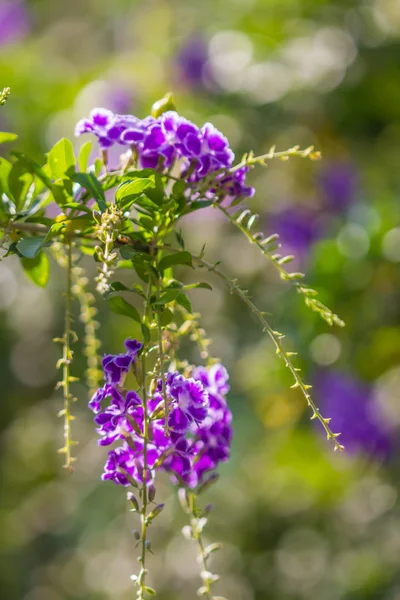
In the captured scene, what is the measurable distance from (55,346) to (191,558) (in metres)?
0.85

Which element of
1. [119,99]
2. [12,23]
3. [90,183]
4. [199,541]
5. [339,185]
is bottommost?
[199,541]

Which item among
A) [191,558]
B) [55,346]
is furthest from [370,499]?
[55,346]

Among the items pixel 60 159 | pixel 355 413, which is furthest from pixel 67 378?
pixel 355 413

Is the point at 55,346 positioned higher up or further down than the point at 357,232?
higher up

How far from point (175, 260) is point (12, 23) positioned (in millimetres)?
2549

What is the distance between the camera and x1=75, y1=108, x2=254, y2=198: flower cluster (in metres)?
0.66

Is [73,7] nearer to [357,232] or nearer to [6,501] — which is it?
[6,501]

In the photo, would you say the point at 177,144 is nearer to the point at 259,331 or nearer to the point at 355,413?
the point at 355,413

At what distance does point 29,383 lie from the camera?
2.82 metres

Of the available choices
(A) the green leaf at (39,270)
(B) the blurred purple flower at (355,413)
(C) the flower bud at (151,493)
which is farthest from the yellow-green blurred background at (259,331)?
(C) the flower bud at (151,493)

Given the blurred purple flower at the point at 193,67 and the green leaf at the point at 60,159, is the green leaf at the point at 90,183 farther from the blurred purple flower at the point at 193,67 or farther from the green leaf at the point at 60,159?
the blurred purple flower at the point at 193,67

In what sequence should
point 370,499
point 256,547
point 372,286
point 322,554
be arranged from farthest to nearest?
point 256,547, point 322,554, point 370,499, point 372,286

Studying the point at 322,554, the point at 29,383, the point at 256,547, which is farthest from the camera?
the point at 29,383

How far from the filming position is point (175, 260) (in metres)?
0.64
